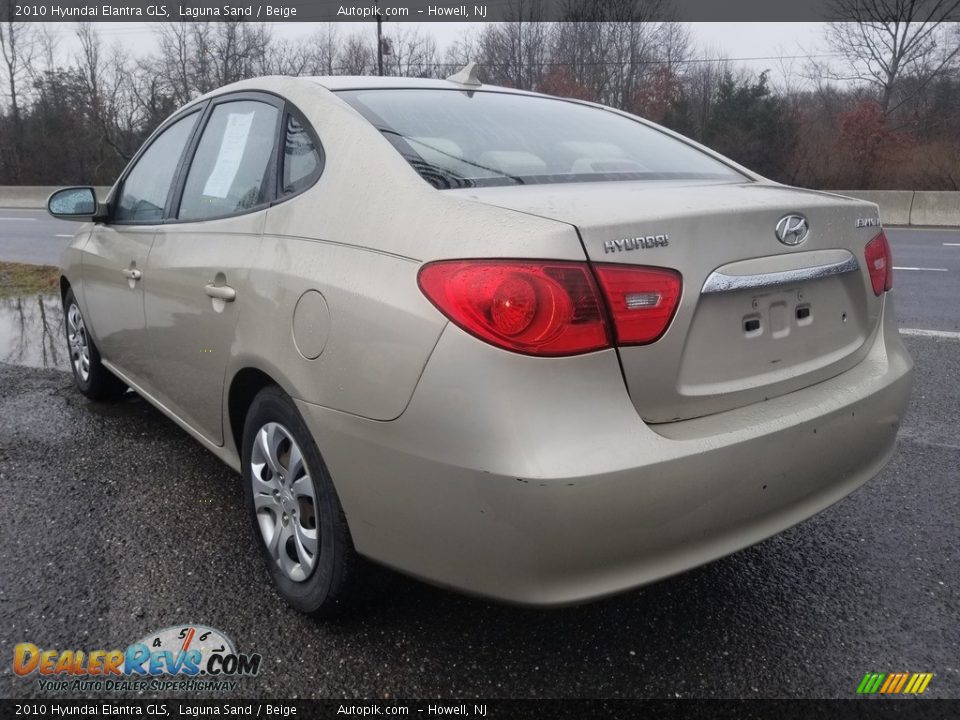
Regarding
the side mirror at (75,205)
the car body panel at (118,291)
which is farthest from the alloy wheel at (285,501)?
the side mirror at (75,205)

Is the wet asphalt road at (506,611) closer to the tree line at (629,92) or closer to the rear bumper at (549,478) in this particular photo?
the rear bumper at (549,478)

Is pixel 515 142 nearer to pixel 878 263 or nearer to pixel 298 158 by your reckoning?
pixel 298 158

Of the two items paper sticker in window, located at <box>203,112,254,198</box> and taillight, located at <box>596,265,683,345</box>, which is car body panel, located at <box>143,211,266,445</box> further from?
taillight, located at <box>596,265,683,345</box>

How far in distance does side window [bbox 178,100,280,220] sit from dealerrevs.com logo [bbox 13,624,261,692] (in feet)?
4.49

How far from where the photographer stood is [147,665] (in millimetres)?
2104

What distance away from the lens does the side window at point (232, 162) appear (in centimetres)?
255

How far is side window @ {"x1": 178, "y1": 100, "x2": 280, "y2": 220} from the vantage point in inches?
100

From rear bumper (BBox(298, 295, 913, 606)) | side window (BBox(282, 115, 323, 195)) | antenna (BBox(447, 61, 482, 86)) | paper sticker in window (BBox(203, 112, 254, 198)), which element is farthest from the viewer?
antenna (BBox(447, 61, 482, 86))

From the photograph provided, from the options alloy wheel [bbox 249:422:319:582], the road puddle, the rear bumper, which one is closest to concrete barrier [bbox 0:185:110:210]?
the road puddle

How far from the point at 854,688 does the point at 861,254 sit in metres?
1.18

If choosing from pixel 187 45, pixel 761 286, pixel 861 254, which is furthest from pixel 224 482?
pixel 187 45

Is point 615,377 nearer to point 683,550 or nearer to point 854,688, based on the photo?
point 683,550

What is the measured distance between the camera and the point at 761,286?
187 centimetres

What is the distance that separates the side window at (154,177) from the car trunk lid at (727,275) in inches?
73.7
